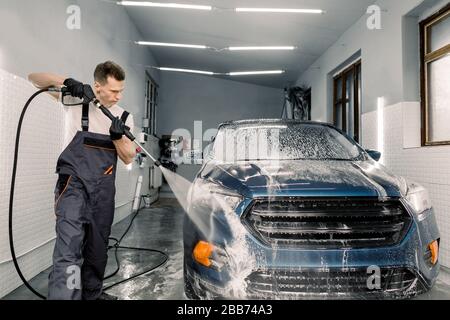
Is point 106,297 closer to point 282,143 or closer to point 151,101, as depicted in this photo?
point 282,143

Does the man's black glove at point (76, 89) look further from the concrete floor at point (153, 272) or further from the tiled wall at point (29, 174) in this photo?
the concrete floor at point (153, 272)

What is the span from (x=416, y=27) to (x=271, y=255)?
405cm

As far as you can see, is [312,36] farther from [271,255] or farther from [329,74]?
[271,255]

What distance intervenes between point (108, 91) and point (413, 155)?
11.3ft

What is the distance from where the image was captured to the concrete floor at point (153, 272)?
7.41ft

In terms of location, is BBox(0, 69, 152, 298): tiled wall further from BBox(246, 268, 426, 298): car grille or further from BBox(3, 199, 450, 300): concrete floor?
BBox(246, 268, 426, 298): car grille

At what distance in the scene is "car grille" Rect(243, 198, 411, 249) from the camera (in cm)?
144

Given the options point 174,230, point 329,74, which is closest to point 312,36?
point 329,74

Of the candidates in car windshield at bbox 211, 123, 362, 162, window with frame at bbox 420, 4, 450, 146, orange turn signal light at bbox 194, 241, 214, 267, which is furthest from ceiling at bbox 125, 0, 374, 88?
orange turn signal light at bbox 194, 241, 214, 267

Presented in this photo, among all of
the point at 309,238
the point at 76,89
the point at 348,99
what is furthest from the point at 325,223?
the point at 348,99

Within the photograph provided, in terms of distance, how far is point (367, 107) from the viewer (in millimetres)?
→ 4910

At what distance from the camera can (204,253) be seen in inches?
56.8
